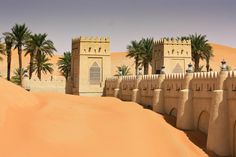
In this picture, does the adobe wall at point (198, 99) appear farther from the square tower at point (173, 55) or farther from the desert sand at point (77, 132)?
the square tower at point (173, 55)

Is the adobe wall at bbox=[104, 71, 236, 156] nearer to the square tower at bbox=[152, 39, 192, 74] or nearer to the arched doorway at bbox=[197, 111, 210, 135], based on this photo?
the arched doorway at bbox=[197, 111, 210, 135]

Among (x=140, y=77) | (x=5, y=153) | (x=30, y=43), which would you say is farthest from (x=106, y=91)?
(x=5, y=153)

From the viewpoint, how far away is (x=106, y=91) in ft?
165

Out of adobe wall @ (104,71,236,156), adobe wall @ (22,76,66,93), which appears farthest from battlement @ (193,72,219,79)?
adobe wall @ (22,76,66,93)

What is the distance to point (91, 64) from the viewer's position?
49969 mm

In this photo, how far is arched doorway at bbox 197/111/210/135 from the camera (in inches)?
1164

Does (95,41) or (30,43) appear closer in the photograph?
(95,41)

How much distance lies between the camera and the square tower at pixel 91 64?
163ft

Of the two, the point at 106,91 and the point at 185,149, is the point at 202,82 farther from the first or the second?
the point at 106,91

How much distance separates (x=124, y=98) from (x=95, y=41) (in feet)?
32.7

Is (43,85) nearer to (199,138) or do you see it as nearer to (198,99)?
(198,99)

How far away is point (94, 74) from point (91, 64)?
55.5 inches

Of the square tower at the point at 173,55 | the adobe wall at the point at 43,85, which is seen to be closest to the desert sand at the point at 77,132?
the adobe wall at the point at 43,85

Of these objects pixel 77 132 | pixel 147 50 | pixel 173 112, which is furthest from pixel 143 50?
pixel 77 132
